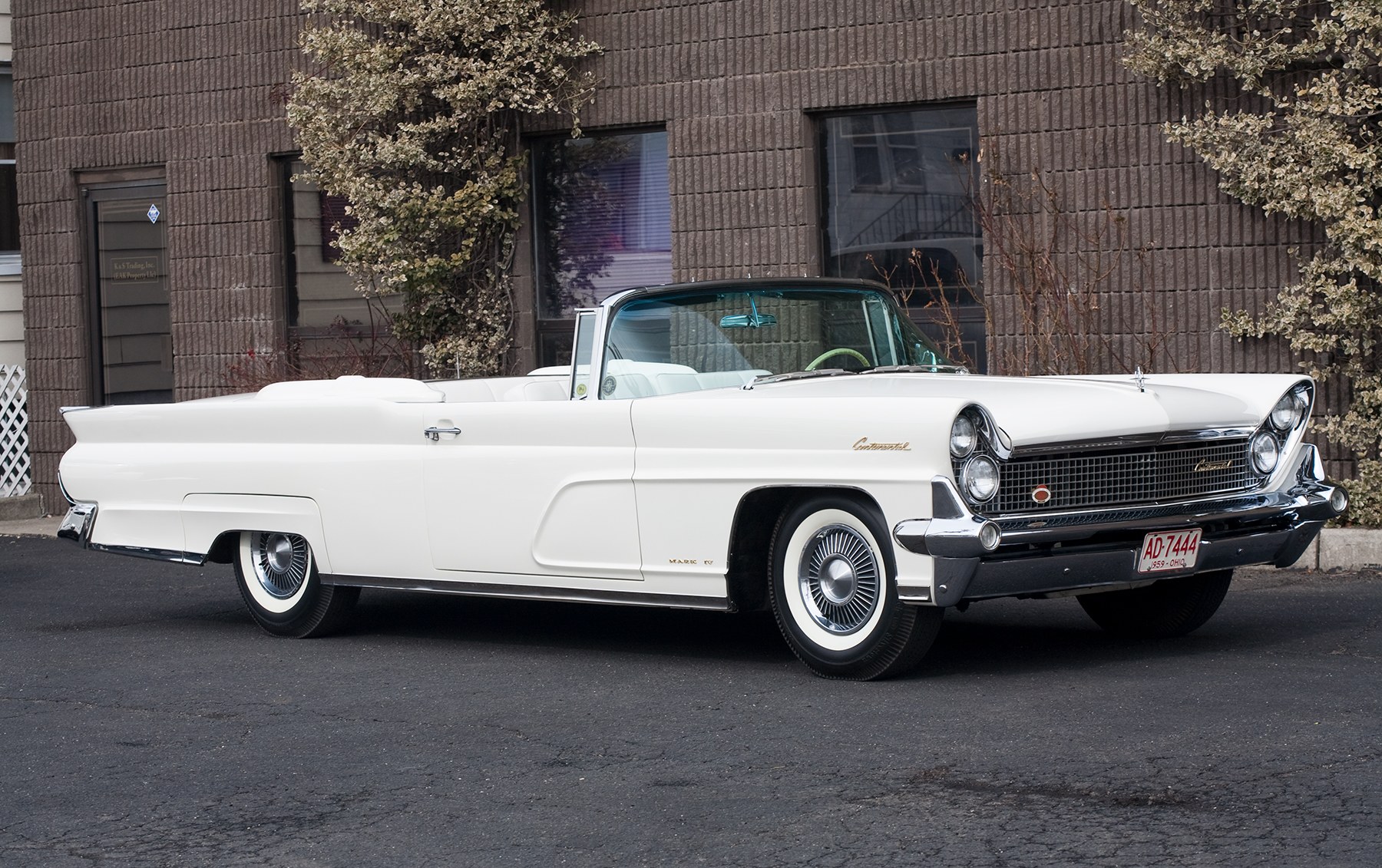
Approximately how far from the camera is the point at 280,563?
828 centimetres

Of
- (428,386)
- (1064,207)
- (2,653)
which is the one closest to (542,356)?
(1064,207)

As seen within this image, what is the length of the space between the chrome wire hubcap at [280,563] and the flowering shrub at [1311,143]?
5.99 meters

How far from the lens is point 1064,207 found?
11.8 m

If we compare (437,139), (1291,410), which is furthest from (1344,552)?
(437,139)

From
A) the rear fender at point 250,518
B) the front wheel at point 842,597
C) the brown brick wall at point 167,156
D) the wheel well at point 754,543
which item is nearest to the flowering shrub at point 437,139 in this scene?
the brown brick wall at point 167,156

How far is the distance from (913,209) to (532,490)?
5.89 meters

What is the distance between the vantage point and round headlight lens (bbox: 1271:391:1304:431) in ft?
22.6

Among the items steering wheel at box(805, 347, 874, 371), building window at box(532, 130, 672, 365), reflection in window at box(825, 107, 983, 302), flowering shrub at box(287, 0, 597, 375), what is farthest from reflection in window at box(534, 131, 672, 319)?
steering wheel at box(805, 347, 874, 371)

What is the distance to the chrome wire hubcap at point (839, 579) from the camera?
6.36 meters

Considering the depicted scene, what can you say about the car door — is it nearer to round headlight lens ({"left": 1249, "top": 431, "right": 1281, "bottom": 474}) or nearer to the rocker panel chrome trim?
the rocker panel chrome trim

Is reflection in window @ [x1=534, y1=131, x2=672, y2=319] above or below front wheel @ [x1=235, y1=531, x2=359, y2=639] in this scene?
above

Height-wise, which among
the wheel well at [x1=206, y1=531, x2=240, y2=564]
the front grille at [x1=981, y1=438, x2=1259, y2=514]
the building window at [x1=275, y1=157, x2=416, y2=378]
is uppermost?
the building window at [x1=275, y1=157, x2=416, y2=378]

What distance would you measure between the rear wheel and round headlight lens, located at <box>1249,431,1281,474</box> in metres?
0.46

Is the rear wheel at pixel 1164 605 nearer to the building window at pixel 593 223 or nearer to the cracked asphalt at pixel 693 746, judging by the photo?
the cracked asphalt at pixel 693 746
